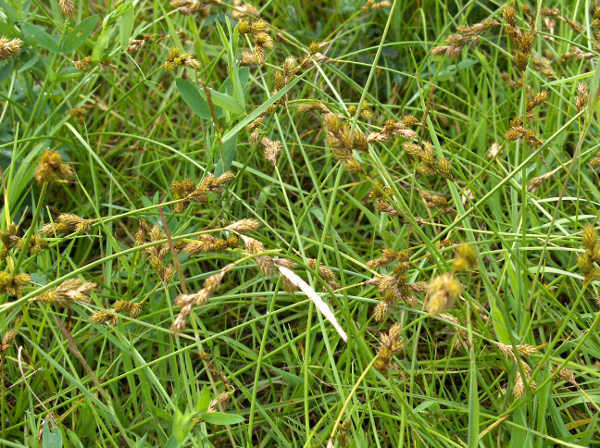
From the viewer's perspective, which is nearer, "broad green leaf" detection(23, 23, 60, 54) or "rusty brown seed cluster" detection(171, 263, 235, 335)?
"rusty brown seed cluster" detection(171, 263, 235, 335)

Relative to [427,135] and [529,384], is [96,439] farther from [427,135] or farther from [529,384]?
[427,135]

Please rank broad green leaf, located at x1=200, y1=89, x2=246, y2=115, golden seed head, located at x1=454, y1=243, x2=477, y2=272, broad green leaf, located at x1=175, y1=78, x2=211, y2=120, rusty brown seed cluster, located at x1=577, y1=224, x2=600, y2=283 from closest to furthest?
1. golden seed head, located at x1=454, y1=243, x2=477, y2=272
2. rusty brown seed cluster, located at x1=577, y1=224, x2=600, y2=283
3. broad green leaf, located at x1=200, y1=89, x2=246, y2=115
4. broad green leaf, located at x1=175, y1=78, x2=211, y2=120

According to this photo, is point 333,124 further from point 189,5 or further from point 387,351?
point 189,5

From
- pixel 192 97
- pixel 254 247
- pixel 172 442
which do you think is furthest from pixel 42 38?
pixel 172 442

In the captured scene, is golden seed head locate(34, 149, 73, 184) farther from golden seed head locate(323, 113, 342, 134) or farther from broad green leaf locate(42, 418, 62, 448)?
broad green leaf locate(42, 418, 62, 448)

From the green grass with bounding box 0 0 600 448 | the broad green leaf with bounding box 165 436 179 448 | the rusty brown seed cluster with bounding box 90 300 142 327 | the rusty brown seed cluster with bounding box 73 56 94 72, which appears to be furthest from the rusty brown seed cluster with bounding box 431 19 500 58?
the broad green leaf with bounding box 165 436 179 448

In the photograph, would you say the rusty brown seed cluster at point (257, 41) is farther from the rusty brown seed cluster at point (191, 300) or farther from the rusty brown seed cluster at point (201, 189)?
the rusty brown seed cluster at point (191, 300)

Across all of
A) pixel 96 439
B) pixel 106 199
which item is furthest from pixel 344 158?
pixel 106 199
